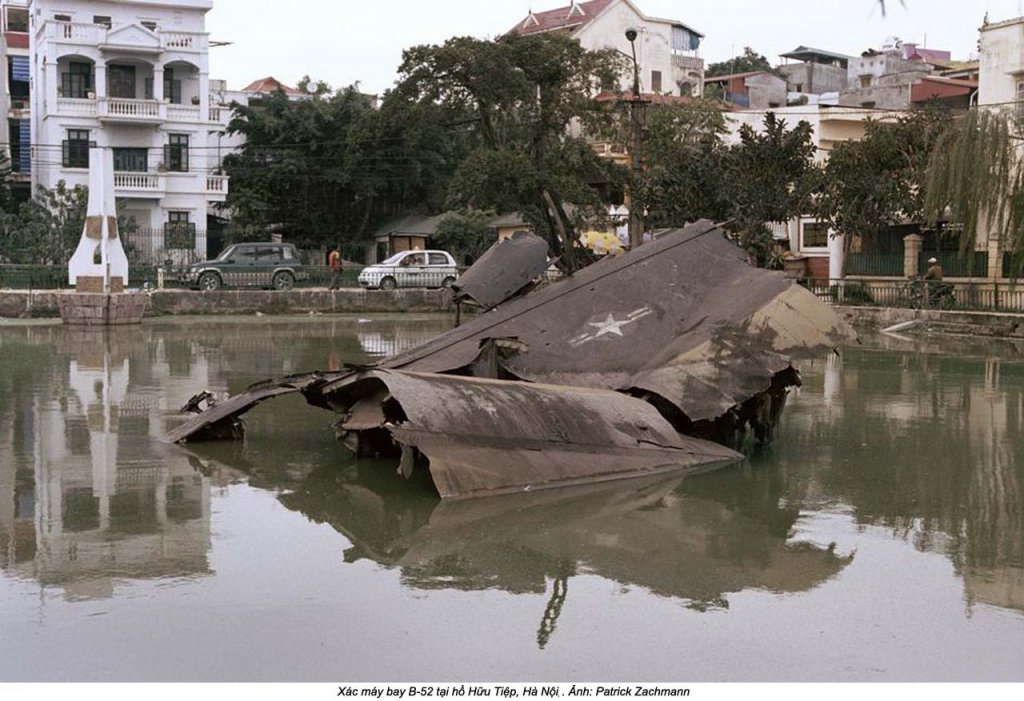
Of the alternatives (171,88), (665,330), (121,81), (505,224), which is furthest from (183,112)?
(665,330)

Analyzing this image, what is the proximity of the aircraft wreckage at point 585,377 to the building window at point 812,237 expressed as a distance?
106ft

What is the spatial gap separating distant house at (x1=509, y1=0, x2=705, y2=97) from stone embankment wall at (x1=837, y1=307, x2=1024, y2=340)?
2778 cm

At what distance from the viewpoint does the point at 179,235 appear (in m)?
44.6

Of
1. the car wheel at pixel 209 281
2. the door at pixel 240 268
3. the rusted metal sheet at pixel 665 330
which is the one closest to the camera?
the rusted metal sheet at pixel 665 330

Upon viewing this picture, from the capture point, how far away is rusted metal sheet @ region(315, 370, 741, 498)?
962cm

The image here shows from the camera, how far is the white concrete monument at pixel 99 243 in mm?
29141

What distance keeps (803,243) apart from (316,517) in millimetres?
38451

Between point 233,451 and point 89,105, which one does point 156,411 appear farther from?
point 89,105

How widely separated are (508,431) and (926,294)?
23.2 meters

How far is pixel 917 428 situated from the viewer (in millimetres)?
13891

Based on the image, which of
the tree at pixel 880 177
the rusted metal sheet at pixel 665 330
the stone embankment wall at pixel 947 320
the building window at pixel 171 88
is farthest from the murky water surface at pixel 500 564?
the building window at pixel 171 88

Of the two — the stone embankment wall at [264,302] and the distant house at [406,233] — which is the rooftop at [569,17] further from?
the stone embankment wall at [264,302]

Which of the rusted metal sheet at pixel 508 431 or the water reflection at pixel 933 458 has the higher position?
the rusted metal sheet at pixel 508 431

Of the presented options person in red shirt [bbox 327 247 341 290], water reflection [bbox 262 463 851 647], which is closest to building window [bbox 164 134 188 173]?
person in red shirt [bbox 327 247 341 290]
